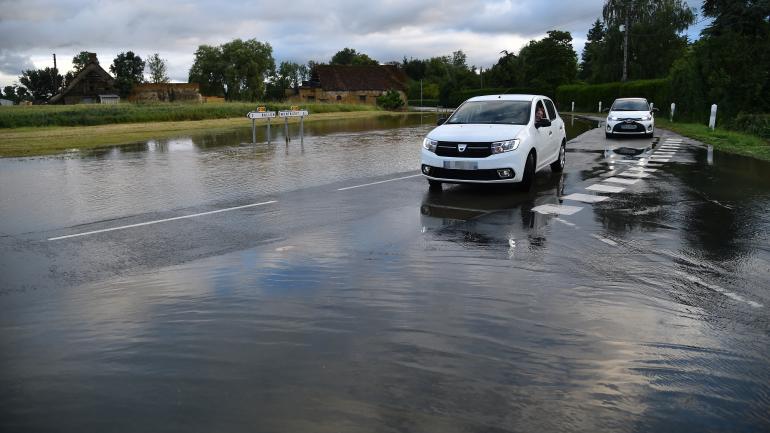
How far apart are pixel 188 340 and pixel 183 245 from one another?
10.3ft

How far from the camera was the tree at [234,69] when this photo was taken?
94.1 m

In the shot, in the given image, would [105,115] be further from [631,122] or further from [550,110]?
[550,110]

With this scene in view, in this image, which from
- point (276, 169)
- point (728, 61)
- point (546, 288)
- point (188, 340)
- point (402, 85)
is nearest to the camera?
point (188, 340)

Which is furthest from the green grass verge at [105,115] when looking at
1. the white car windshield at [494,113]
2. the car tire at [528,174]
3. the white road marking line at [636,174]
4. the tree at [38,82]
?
the tree at [38,82]

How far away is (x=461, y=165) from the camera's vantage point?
34.3 feet

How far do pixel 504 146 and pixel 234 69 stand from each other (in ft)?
293

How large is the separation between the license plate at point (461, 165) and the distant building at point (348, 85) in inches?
3411

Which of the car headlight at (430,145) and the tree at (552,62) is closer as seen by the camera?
the car headlight at (430,145)

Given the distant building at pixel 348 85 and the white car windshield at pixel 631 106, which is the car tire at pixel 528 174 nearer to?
the white car windshield at pixel 631 106

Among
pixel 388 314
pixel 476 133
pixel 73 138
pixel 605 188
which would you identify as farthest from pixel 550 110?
pixel 73 138

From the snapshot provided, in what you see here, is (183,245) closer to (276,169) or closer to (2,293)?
(2,293)

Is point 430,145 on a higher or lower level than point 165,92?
lower

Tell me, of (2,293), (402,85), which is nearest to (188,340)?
(2,293)

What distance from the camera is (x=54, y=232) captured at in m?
8.18
